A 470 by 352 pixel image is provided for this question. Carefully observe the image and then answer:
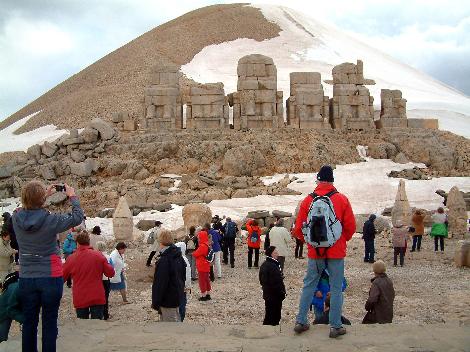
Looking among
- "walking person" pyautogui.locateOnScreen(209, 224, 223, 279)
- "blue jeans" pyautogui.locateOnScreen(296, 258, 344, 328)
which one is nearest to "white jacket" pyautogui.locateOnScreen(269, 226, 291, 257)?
"walking person" pyautogui.locateOnScreen(209, 224, 223, 279)

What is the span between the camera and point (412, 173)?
24.7m

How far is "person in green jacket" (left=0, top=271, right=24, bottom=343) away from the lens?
5.47m

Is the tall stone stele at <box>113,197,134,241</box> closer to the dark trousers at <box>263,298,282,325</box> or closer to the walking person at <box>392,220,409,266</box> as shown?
the walking person at <box>392,220,409,266</box>

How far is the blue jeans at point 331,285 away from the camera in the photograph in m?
5.46

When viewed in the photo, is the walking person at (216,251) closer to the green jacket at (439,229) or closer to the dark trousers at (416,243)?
the dark trousers at (416,243)

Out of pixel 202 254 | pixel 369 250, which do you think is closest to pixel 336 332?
pixel 202 254

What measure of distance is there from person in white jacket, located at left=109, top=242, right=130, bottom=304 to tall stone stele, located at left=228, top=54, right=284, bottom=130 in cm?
1888

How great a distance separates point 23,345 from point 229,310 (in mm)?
4857

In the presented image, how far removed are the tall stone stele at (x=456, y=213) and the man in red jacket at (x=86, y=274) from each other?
13.8 meters

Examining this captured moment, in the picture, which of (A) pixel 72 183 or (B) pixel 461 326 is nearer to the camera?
(B) pixel 461 326

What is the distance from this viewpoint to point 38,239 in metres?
5.04

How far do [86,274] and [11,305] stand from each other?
4.54 ft

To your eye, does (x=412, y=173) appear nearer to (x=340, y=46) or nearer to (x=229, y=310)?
(x=229, y=310)

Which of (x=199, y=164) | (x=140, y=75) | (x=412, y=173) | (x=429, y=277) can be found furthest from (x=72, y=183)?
(x=140, y=75)
